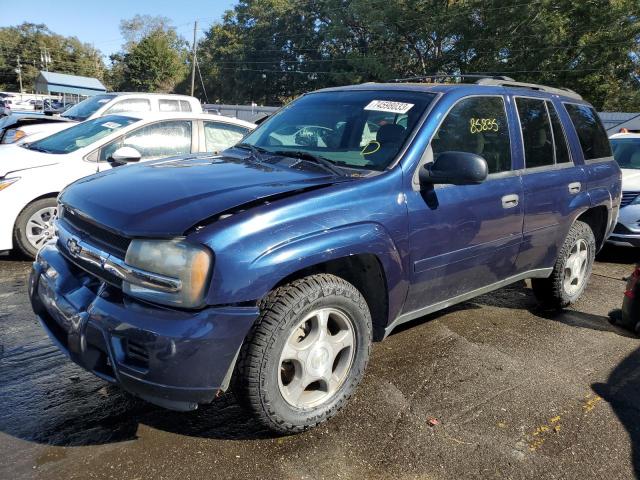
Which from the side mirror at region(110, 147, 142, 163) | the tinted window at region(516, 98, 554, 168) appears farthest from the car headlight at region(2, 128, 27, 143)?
the tinted window at region(516, 98, 554, 168)

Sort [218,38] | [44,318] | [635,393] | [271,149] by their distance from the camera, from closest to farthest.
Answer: [44,318]
[635,393]
[271,149]
[218,38]

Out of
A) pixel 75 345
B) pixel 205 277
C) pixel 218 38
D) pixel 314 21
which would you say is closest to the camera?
pixel 205 277

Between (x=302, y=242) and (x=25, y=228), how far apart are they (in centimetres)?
428

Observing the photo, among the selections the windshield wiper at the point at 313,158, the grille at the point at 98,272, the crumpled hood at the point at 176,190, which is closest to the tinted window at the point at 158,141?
the crumpled hood at the point at 176,190

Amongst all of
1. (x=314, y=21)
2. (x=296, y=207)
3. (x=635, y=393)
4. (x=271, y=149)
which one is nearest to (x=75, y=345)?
(x=296, y=207)

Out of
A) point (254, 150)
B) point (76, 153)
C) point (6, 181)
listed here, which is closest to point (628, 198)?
point (254, 150)

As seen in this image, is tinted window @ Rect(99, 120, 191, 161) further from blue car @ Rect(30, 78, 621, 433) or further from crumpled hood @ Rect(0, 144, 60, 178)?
blue car @ Rect(30, 78, 621, 433)

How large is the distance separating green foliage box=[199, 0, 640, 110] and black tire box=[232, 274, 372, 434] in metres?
27.2

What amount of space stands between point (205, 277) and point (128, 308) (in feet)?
1.26

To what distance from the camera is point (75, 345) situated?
2.46 meters

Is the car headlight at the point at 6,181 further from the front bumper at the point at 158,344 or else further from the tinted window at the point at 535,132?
the tinted window at the point at 535,132

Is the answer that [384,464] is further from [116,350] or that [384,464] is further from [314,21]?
[314,21]

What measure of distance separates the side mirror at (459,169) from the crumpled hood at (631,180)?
5.18 meters

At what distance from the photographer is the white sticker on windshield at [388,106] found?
3.39 m
